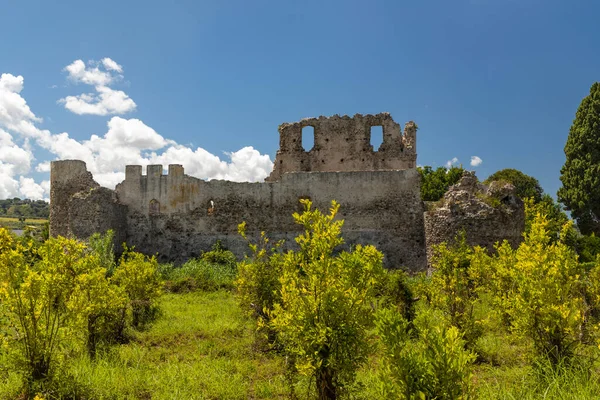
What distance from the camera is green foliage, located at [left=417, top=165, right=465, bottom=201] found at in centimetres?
3419

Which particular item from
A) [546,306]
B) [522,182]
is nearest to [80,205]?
[546,306]

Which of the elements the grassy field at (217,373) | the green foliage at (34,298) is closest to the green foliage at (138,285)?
the grassy field at (217,373)

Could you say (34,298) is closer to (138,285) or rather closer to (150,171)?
(138,285)

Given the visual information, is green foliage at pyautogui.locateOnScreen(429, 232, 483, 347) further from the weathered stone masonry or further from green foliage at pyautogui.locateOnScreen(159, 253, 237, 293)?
the weathered stone masonry

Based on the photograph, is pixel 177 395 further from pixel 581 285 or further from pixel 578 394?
pixel 581 285

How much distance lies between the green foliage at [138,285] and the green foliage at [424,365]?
727 cm

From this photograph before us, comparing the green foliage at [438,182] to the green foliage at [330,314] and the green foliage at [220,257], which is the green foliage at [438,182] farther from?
the green foliage at [330,314]

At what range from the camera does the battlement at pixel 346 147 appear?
2047 centimetres

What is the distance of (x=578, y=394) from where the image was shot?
15.9ft

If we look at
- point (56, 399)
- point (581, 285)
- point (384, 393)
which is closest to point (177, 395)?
point (56, 399)

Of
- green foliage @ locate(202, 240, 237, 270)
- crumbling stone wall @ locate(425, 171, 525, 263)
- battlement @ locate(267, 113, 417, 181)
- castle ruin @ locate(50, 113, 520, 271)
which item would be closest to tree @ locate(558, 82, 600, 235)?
battlement @ locate(267, 113, 417, 181)

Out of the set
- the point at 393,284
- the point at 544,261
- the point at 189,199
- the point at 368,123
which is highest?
the point at 368,123

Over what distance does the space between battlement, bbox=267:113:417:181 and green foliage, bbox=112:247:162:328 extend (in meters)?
11.6

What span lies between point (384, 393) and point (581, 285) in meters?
6.85
